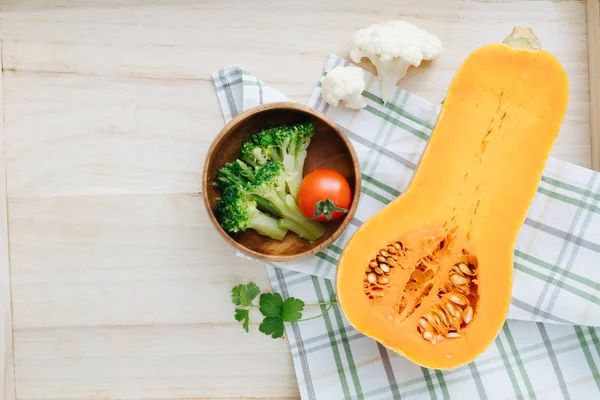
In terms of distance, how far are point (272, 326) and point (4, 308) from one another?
0.59m

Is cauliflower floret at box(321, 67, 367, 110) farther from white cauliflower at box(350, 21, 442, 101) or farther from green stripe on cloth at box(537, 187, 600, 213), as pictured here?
green stripe on cloth at box(537, 187, 600, 213)

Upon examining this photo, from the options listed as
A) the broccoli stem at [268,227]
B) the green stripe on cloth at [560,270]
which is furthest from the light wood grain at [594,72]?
the broccoli stem at [268,227]

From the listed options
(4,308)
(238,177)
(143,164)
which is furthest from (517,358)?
(4,308)

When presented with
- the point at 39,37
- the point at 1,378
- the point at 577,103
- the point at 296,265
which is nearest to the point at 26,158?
the point at 39,37

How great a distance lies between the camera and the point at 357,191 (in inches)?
47.6

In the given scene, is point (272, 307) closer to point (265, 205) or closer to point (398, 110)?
point (265, 205)

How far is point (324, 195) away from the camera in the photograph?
1.19 metres

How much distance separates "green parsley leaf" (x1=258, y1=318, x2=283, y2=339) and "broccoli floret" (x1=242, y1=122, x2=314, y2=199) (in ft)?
0.86

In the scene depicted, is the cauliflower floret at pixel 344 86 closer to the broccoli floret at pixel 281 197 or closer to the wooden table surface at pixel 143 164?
the wooden table surface at pixel 143 164

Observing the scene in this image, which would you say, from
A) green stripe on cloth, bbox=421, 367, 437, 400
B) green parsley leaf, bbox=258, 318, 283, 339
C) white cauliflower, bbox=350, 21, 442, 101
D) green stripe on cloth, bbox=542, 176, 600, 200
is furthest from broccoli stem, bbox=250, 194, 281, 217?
green stripe on cloth, bbox=542, 176, 600, 200

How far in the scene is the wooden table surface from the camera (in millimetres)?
1329

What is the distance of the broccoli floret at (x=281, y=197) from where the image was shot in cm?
121

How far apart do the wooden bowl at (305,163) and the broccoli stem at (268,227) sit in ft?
0.06

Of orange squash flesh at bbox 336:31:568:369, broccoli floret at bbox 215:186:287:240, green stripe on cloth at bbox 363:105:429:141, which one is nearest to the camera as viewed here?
orange squash flesh at bbox 336:31:568:369
